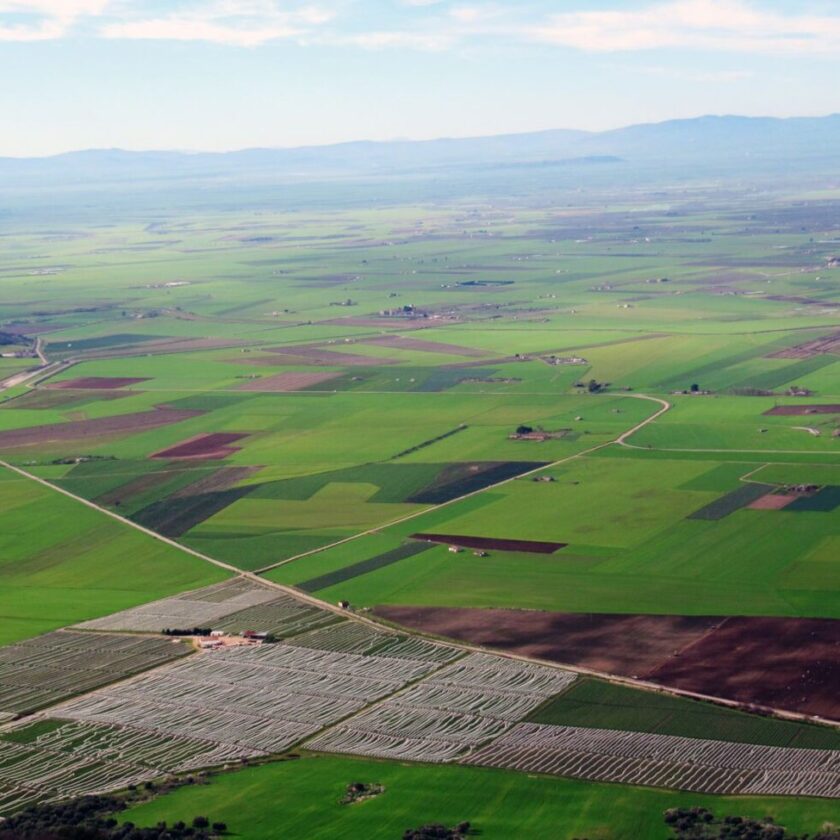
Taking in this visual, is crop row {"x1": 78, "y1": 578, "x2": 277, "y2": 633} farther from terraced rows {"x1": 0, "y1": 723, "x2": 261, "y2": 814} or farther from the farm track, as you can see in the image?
terraced rows {"x1": 0, "y1": 723, "x2": 261, "y2": 814}

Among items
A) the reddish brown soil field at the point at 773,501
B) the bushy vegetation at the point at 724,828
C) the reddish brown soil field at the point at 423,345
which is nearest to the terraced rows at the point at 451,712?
the bushy vegetation at the point at 724,828

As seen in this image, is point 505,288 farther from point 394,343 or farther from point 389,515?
point 389,515

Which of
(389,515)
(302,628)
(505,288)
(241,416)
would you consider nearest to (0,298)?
(505,288)

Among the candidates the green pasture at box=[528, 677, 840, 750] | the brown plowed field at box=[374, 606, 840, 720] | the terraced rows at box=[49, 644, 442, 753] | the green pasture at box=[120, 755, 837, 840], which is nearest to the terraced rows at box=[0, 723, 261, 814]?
the terraced rows at box=[49, 644, 442, 753]

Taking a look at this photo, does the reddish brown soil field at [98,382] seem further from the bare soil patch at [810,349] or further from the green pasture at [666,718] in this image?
the green pasture at [666,718]

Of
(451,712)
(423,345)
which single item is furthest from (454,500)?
(423,345)

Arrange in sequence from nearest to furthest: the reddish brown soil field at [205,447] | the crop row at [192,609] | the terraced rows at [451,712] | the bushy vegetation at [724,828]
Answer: the bushy vegetation at [724,828] < the terraced rows at [451,712] < the crop row at [192,609] < the reddish brown soil field at [205,447]

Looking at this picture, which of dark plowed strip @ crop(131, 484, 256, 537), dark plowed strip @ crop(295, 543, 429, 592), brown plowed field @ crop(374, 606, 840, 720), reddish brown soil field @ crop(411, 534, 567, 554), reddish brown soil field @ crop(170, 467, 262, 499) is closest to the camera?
brown plowed field @ crop(374, 606, 840, 720)
